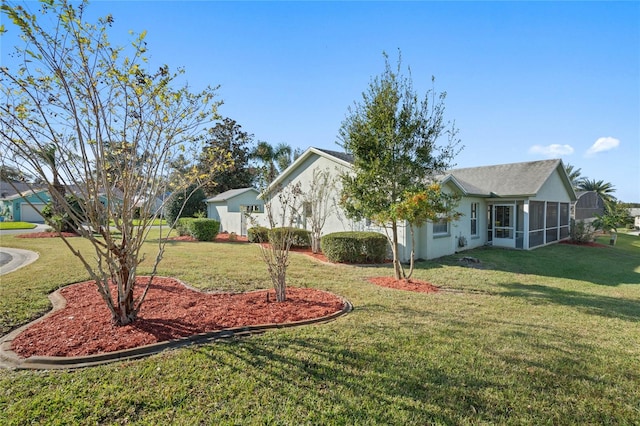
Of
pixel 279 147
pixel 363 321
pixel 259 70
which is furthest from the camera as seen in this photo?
pixel 279 147

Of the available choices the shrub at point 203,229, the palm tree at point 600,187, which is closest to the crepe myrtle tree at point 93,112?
the shrub at point 203,229

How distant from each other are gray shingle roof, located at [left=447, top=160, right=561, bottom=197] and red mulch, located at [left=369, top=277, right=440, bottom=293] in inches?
340

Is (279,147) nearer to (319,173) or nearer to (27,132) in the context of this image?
(319,173)

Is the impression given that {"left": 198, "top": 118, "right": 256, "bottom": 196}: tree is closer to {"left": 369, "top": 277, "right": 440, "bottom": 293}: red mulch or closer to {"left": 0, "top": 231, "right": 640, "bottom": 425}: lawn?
{"left": 369, "top": 277, "right": 440, "bottom": 293}: red mulch

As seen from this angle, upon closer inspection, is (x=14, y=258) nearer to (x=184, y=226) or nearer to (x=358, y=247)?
(x=184, y=226)

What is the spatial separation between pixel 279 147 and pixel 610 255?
103 feet

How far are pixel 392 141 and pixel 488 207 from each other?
12.3 meters

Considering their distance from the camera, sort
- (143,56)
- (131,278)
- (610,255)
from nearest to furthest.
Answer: (143,56)
(131,278)
(610,255)

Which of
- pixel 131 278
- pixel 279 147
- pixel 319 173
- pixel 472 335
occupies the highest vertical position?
pixel 279 147

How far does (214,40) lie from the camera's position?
26.1 ft

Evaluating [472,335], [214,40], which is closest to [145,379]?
[472,335]

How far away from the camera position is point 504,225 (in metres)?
17.8

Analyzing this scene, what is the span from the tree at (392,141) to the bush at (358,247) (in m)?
2.76

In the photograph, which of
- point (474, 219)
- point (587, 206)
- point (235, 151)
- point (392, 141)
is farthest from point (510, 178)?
point (235, 151)
